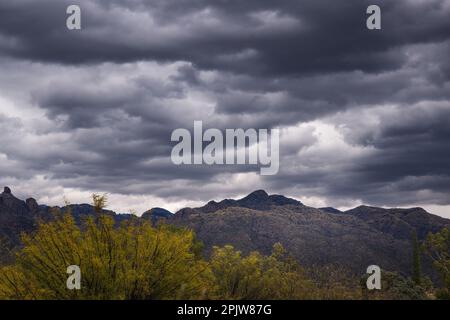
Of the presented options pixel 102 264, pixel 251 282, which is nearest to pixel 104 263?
pixel 102 264

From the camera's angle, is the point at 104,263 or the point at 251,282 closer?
the point at 104,263

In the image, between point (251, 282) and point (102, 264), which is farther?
point (251, 282)

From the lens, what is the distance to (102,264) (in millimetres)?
18609

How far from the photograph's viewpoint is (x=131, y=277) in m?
18.4

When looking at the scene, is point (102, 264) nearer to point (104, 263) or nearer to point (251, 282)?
point (104, 263)

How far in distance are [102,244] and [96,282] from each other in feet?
4.24

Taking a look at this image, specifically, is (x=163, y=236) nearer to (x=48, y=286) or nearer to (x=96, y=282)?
(x=96, y=282)

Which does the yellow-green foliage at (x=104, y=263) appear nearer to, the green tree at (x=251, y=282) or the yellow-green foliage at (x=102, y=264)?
the yellow-green foliage at (x=102, y=264)

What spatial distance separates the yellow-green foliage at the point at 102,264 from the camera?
18.5 m

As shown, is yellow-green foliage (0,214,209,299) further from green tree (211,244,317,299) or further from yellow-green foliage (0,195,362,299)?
green tree (211,244,317,299)

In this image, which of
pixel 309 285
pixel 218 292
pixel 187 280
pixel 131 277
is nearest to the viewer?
pixel 131 277

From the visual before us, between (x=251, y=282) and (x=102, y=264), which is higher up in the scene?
(x=102, y=264)

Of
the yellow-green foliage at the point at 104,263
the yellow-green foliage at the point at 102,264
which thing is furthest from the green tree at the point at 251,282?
the yellow-green foliage at the point at 102,264
